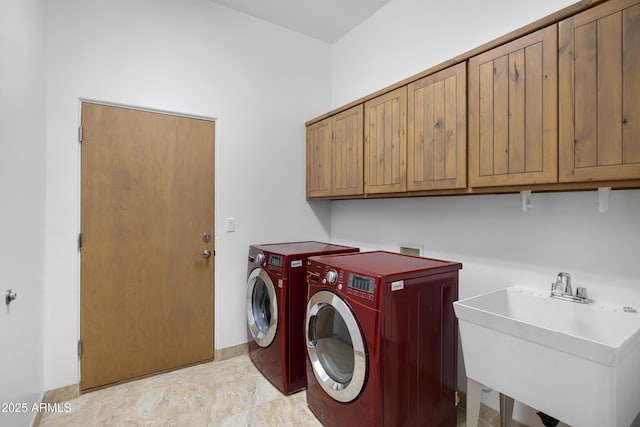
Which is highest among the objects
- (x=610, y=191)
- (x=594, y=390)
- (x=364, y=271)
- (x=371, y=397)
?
(x=610, y=191)

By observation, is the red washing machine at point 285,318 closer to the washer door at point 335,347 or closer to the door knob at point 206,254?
the washer door at point 335,347

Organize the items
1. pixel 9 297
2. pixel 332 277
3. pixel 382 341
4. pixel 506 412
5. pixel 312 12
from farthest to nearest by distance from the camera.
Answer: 1. pixel 312 12
2. pixel 332 277
3. pixel 506 412
4. pixel 382 341
5. pixel 9 297

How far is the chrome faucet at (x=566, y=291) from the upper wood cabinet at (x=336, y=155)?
1.30 meters

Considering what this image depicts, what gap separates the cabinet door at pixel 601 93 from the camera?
3.60ft

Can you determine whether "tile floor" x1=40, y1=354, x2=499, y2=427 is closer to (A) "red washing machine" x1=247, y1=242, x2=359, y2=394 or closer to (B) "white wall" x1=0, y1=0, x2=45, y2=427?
(A) "red washing machine" x1=247, y1=242, x2=359, y2=394

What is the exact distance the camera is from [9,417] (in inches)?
49.4

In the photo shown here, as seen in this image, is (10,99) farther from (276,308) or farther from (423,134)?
→ (423,134)

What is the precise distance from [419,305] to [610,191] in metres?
1.00

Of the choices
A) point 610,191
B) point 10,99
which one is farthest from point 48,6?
point 610,191

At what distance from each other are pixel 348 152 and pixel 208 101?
48.6 inches

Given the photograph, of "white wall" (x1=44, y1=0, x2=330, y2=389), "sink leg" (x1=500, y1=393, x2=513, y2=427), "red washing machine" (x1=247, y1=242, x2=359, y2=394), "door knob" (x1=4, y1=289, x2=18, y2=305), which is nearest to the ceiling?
"white wall" (x1=44, y1=0, x2=330, y2=389)

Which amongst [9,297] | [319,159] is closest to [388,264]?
[319,159]

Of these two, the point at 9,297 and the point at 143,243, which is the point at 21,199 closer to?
the point at 9,297

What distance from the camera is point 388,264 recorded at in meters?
1.69
